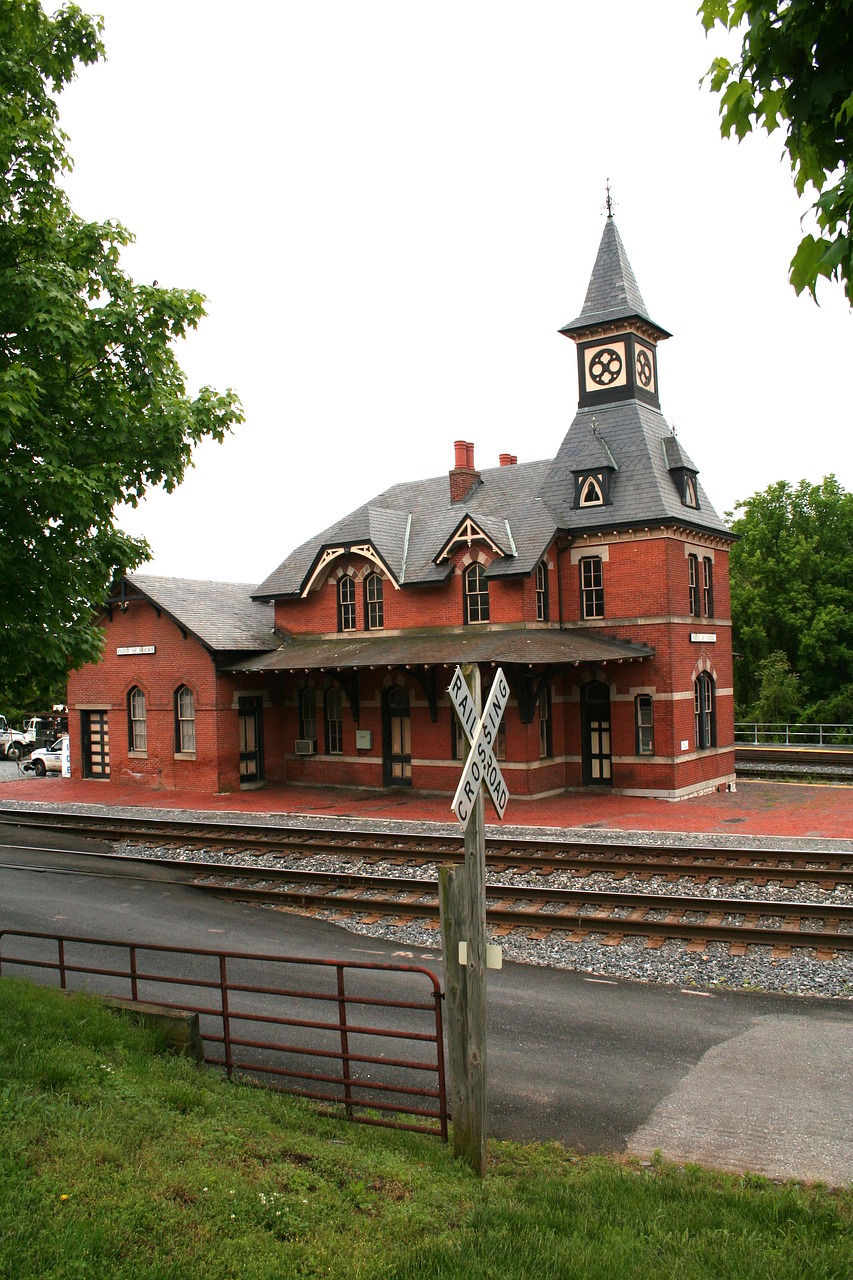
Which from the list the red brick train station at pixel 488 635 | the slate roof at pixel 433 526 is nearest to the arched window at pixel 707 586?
the red brick train station at pixel 488 635

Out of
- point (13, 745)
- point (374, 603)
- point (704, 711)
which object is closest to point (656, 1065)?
point (704, 711)

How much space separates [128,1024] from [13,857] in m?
12.1

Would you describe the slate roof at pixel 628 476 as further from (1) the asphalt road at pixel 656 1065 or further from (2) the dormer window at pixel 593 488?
(1) the asphalt road at pixel 656 1065

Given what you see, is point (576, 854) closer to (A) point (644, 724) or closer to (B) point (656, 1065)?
(B) point (656, 1065)

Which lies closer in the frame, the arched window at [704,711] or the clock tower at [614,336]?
the arched window at [704,711]

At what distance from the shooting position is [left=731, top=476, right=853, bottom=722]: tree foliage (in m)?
51.9

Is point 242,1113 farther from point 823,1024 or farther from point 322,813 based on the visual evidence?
point 322,813

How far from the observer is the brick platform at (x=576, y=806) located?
65.9 ft

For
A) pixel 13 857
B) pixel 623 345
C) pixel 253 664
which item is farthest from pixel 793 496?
pixel 13 857

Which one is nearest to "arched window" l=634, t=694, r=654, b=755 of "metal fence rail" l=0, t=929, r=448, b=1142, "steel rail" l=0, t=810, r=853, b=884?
"steel rail" l=0, t=810, r=853, b=884

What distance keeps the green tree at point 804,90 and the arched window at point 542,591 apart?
21449 millimetres

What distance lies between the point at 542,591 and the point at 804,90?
22.2m

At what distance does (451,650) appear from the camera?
24484 millimetres

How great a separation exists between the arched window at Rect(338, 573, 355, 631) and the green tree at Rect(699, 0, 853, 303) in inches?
990
